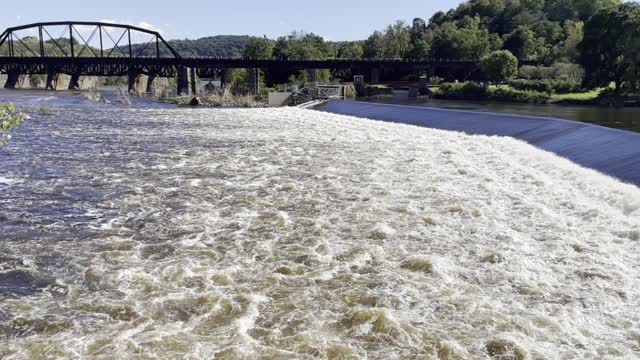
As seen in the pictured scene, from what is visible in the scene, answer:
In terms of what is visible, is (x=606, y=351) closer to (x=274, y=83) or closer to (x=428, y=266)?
(x=428, y=266)

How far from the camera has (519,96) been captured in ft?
260

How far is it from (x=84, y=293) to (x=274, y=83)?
365ft

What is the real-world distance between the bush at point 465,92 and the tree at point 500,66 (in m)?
10.1

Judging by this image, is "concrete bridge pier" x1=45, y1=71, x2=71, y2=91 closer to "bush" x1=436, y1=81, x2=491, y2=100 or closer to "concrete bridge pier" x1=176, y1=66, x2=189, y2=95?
"concrete bridge pier" x1=176, y1=66, x2=189, y2=95

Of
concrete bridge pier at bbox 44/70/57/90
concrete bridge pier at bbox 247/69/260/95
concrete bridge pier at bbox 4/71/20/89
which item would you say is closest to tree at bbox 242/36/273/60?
concrete bridge pier at bbox 247/69/260/95

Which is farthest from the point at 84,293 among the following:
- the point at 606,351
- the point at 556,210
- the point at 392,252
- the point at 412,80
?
the point at 412,80

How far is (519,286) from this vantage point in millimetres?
9828

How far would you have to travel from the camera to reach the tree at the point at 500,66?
97.3 metres

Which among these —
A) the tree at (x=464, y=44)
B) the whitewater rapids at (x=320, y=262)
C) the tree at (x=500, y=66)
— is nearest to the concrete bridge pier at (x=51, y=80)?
the tree at (x=464, y=44)

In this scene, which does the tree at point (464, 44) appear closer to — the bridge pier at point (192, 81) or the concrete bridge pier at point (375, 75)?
the concrete bridge pier at point (375, 75)

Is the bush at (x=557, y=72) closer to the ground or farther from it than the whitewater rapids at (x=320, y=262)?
farther from it

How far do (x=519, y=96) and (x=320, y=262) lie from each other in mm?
75341

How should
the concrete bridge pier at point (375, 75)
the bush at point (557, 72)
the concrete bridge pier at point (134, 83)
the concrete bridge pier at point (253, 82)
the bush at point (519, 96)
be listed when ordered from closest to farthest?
the bush at point (519, 96)
the bush at point (557, 72)
the concrete bridge pier at point (253, 82)
the concrete bridge pier at point (134, 83)
the concrete bridge pier at point (375, 75)

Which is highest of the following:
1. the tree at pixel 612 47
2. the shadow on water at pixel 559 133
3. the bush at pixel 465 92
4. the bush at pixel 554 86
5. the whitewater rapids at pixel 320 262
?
the tree at pixel 612 47
